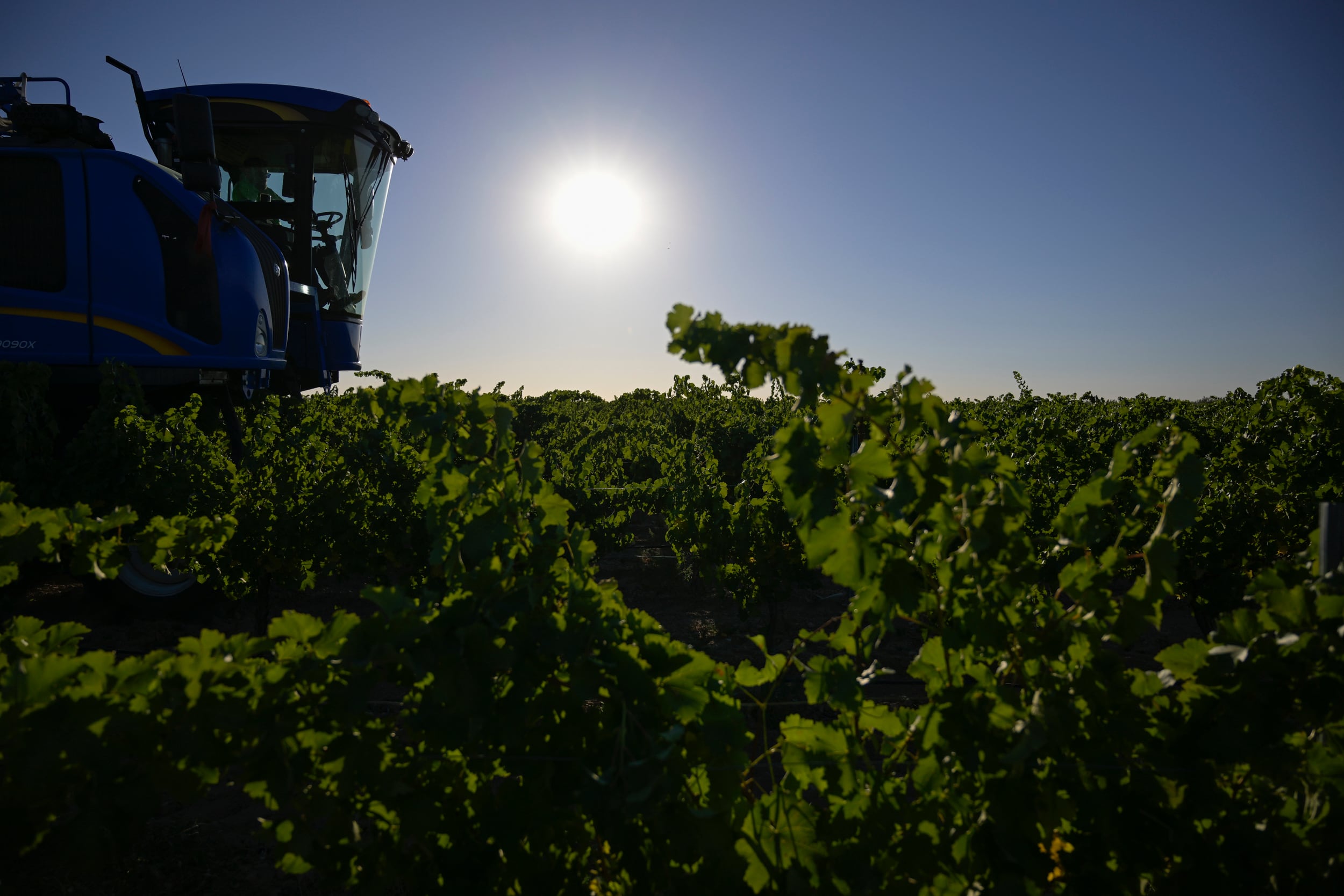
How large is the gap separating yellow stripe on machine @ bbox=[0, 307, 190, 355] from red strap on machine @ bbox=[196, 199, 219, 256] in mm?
702

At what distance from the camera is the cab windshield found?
24.6 ft

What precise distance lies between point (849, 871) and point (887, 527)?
2.11ft

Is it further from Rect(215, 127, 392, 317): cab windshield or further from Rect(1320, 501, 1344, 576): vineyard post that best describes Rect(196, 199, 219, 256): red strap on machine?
Rect(1320, 501, 1344, 576): vineyard post

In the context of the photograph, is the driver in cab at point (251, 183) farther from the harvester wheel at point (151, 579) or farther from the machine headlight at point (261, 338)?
the harvester wheel at point (151, 579)

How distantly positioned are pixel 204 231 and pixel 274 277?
38.3 inches

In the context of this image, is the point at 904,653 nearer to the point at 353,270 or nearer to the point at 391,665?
the point at 391,665

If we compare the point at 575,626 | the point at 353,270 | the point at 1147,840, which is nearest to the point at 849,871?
the point at 1147,840

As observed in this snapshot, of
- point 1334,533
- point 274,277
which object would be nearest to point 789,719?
point 1334,533

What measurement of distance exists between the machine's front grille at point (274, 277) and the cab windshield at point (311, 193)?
1260mm

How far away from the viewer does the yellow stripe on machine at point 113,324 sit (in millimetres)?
4891

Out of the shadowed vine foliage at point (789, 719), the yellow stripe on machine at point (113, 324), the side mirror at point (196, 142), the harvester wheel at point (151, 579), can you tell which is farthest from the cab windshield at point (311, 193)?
the shadowed vine foliage at point (789, 719)

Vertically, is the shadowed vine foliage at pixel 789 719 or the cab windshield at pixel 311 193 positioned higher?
the cab windshield at pixel 311 193

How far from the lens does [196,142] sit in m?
4.61

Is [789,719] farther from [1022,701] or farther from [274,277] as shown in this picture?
[274,277]
